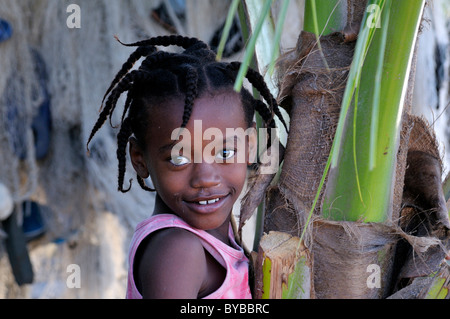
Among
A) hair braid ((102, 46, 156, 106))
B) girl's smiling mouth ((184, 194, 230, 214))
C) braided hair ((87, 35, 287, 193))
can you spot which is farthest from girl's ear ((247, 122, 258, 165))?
hair braid ((102, 46, 156, 106))

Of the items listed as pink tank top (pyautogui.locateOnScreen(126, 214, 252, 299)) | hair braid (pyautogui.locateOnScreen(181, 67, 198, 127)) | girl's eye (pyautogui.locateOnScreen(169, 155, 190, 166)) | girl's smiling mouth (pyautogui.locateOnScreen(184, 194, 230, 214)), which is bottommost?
pink tank top (pyautogui.locateOnScreen(126, 214, 252, 299))

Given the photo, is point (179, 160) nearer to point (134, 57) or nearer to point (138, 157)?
point (138, 157)

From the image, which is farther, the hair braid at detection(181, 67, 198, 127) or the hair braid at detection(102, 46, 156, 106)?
the hair braid at detection(102, 46, 156, 106)

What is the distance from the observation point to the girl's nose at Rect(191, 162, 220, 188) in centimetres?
77

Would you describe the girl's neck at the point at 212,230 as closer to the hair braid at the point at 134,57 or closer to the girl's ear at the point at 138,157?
the girl's ear at the point at 138,157

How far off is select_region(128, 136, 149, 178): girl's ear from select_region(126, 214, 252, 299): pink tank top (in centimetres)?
10

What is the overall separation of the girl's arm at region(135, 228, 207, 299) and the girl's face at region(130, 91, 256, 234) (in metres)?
0.05

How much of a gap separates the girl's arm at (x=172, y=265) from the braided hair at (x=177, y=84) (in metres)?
0.17

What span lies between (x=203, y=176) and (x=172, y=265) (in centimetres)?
14

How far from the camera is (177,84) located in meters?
0.80

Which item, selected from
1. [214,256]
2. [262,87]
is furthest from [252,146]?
[214,256]

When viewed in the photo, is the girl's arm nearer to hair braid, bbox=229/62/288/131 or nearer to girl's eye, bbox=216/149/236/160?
girl's eye, bbox=216/149/236/160

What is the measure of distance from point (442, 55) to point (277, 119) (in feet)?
4.48

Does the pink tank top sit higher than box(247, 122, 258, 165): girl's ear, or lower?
lower
